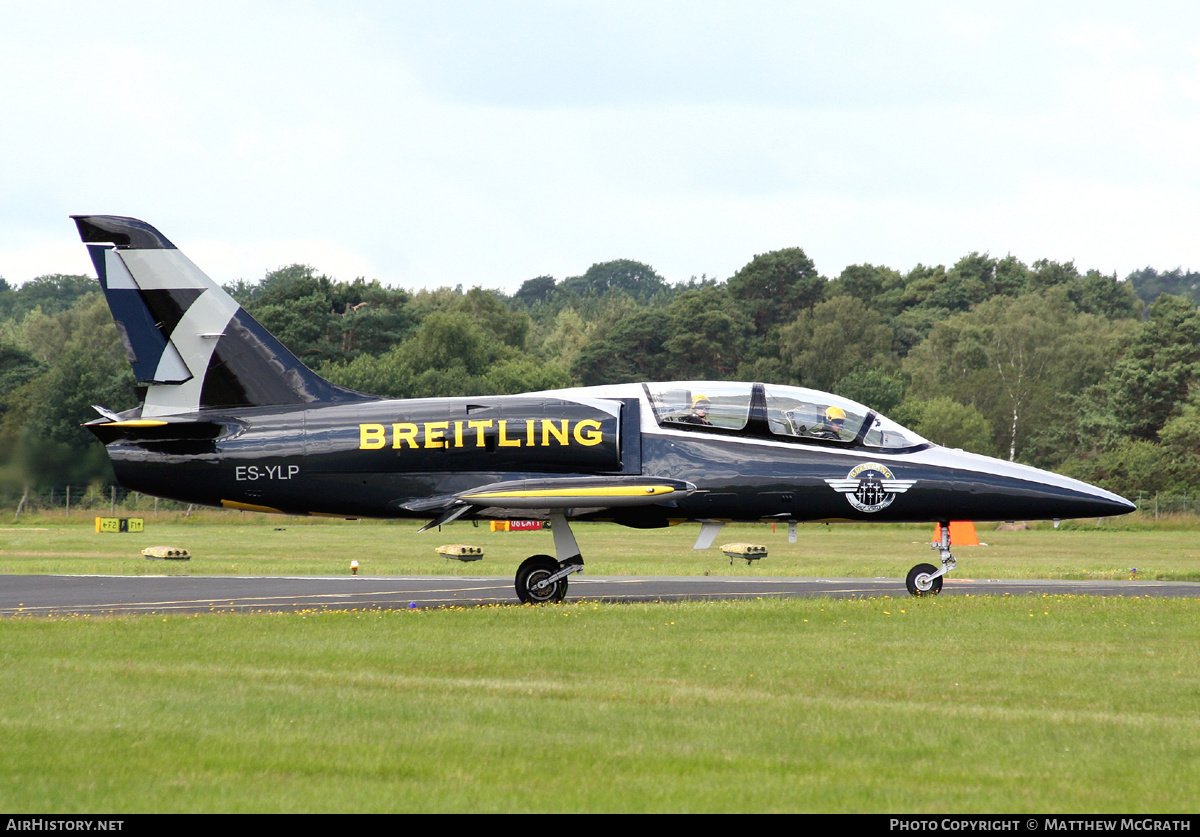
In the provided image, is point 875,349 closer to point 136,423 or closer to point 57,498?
point 57,498

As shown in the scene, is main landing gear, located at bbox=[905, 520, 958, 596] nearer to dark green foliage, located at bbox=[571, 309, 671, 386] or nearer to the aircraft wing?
the aircraft wing

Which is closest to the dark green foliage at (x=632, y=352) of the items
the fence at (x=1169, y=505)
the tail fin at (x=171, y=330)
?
the fence at (x=1169, y=505)

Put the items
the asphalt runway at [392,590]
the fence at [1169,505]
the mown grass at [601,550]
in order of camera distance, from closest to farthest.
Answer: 1. the asphalt runway at [392,590]
2. the mown grass at [601,550]
3. the fence at [1169,505]

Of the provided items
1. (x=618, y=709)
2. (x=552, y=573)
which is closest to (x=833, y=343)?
(x=552, y=573)

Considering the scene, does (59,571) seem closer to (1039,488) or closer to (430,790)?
(1039,488)

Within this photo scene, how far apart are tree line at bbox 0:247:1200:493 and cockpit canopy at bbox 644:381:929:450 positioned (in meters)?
44.1

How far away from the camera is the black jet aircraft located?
61.8 feet

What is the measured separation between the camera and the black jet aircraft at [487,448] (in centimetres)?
1883

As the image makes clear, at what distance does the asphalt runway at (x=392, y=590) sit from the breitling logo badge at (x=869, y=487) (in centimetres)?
247

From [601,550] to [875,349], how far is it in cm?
6929

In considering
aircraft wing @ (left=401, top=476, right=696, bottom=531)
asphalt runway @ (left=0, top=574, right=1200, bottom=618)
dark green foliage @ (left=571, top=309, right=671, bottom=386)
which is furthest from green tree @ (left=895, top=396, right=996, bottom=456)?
aircraft wing @ (left=401, top=476, right=696, bottom=531)

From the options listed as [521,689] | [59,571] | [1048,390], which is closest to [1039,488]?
[521,689]

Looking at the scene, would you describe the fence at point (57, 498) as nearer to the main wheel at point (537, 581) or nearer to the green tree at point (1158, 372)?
the main wheel at point (537, 581)
